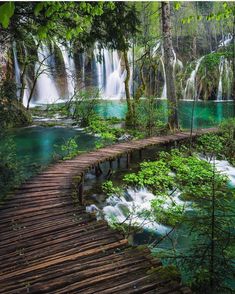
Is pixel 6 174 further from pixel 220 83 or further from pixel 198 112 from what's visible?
pixel 220 83

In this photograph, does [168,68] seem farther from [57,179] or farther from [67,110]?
[67,110]

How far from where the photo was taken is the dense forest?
148 inches

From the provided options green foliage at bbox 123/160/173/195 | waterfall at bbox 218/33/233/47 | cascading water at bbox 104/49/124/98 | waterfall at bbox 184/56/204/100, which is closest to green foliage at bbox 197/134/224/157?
green foliage at bbox 123/160/173/195

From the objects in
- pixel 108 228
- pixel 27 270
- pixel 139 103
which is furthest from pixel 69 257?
pixel 139 103

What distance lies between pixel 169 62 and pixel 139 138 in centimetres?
331

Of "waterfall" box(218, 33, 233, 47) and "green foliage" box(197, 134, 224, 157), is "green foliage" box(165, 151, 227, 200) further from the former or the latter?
"waterfall" box(218, 33, 233, 47)

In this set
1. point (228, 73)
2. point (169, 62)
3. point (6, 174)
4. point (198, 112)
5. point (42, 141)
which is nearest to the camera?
point (6, 174)

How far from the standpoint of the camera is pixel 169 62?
13469mm

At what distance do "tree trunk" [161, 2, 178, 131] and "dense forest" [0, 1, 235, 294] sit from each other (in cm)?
4

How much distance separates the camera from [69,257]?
414cm

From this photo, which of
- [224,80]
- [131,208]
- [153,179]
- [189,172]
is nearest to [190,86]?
[224,80]

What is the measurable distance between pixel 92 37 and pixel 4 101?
307cm

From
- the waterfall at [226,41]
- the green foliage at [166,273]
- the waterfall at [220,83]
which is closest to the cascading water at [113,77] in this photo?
the waterfall at [220,83]

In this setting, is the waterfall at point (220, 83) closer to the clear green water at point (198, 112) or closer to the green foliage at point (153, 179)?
the clear green water at point (198, 112)
